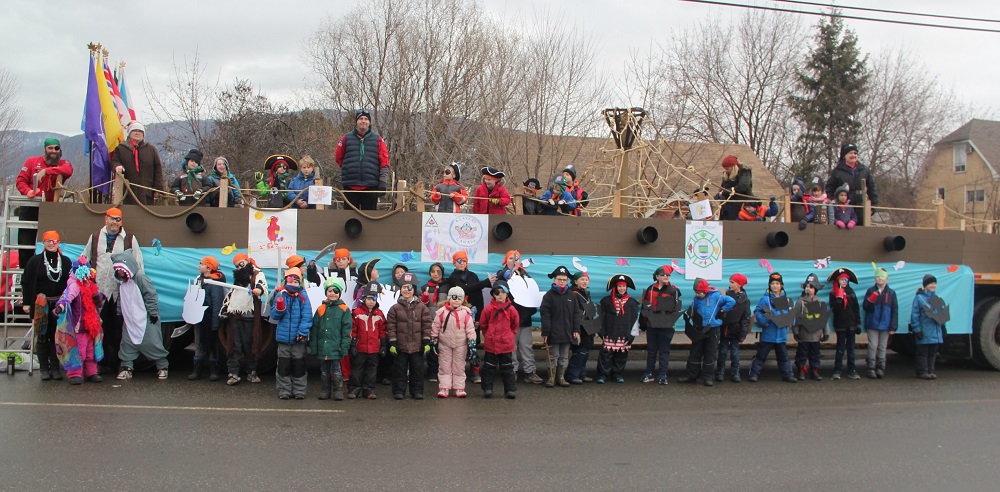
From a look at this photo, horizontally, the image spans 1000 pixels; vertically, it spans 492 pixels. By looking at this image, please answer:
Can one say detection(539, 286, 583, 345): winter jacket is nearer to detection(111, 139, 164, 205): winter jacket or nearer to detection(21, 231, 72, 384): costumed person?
detection(111, 139, 164, 205): winter jacket

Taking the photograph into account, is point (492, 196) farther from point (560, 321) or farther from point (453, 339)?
point (453, 339)

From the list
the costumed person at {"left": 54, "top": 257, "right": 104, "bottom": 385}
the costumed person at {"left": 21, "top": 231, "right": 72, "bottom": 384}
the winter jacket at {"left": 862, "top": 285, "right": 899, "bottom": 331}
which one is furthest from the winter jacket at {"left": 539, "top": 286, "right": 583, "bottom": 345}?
the costumed person at {"left": 21, "top": 231, "right": 72, "bottom": 384}

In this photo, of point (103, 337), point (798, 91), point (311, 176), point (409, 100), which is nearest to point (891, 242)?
point (311, 176)

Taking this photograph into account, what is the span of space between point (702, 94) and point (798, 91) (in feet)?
28.4

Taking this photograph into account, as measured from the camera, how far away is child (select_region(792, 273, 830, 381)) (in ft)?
35.6

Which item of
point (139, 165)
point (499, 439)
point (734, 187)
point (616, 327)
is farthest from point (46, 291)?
point (734, 187)

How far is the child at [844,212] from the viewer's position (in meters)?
11.9

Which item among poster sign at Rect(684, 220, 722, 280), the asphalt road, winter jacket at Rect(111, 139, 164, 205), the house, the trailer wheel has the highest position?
the house

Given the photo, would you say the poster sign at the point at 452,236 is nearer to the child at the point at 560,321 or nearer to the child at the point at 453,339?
the child at the point at 560,321

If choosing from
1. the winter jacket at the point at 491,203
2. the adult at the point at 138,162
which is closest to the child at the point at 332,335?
the winter jacket at the point at 491,203

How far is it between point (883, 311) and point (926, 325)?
65 cm

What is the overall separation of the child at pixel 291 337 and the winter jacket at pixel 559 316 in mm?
2794

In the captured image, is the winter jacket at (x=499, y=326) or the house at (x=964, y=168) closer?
the winter jacket at (x=499, y=326)

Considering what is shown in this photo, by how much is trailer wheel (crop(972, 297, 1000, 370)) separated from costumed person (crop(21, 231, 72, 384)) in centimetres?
1223
